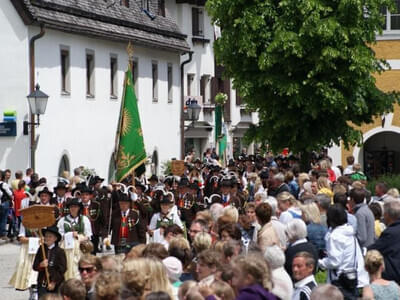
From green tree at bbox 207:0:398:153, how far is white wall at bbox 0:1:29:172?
5.43 meters

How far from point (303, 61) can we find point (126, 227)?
435 inches

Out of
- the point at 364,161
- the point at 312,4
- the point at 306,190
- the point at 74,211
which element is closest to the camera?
the point at 74,211

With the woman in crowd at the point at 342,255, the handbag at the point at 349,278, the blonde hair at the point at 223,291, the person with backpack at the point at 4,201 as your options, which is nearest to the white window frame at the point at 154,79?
the person with backpack at the point at 4,201

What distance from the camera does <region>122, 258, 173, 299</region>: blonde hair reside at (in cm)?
917

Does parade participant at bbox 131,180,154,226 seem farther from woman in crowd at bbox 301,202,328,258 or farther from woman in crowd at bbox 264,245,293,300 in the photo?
woman in crowd at bbox 264,245,293,300

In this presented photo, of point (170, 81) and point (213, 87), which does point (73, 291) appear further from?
point (213, 87)

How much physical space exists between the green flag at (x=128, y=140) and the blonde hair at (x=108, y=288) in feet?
44.8

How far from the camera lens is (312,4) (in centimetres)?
2880

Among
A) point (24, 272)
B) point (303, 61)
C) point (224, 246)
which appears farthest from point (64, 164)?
point (224, 246)

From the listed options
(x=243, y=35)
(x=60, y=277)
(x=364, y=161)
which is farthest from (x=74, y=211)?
(x=364, y=161)

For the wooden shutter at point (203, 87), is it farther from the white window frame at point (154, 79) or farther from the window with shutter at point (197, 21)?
the white window frame at point (154, 79)

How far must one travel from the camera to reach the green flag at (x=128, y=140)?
910 inches

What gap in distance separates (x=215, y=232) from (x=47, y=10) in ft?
63.5

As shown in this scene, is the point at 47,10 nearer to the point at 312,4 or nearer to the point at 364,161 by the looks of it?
the point at 312,4
